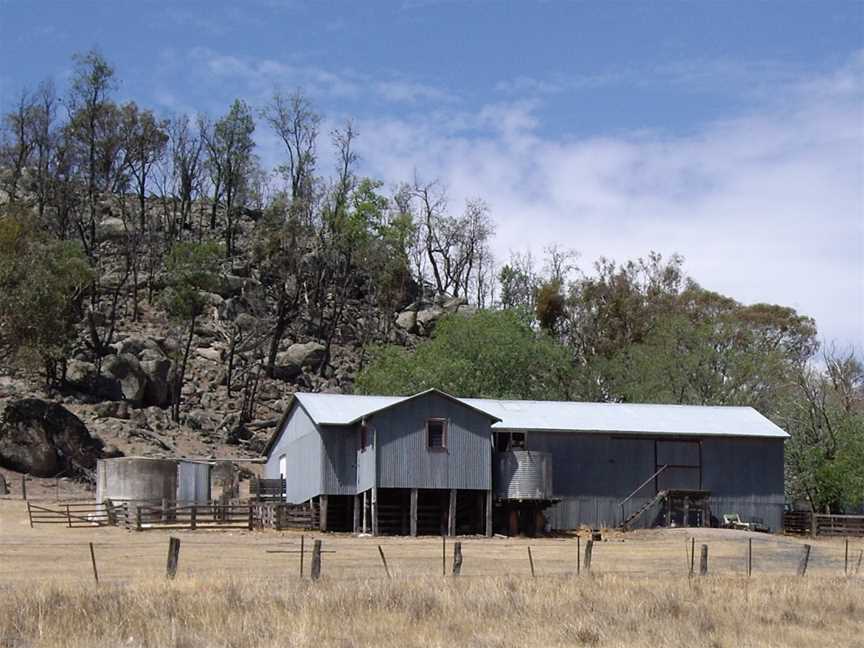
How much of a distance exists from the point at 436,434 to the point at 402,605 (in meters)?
28.4

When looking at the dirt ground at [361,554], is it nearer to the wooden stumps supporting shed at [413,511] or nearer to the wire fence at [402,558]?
the wire fence at [402,558]

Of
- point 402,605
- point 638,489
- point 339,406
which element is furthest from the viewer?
point 638,489

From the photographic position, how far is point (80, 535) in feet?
162

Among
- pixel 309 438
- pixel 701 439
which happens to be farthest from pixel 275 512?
pixel 701 439

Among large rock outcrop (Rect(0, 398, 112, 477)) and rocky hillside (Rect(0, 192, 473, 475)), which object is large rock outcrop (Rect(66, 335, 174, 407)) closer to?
rocky hillside (Rect(0, 192, 473, 475))

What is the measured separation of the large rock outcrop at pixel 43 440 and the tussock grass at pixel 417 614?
139ft

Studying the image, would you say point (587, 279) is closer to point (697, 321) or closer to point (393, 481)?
point (697, 321)

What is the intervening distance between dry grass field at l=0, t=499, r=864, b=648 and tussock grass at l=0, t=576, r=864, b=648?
43 millimetres

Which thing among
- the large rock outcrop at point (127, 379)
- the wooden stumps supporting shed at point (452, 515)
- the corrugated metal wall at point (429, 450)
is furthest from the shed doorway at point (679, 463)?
the large rock outcrop at point (127, 379)

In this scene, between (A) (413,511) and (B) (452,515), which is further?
(B) (452,515)

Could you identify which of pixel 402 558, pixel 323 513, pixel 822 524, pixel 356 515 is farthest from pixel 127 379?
pixel 402 558

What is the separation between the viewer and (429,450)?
55.8 meters

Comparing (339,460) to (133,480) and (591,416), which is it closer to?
(133,480)

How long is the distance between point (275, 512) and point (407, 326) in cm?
5507
